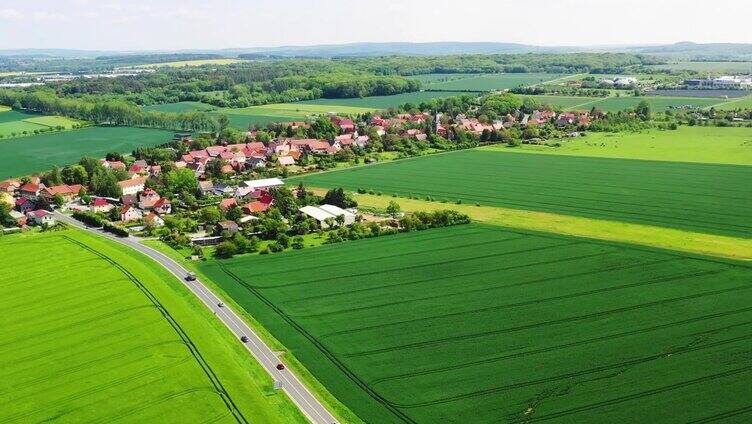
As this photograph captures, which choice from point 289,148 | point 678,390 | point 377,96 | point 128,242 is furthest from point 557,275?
point 377,96

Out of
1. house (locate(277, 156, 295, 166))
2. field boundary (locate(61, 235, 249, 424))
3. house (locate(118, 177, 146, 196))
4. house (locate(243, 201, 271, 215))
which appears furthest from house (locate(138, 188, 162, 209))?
house (locate(277, 156, 295, 166))

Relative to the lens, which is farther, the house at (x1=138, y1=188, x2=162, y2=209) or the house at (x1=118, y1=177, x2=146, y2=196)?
the house at (x1=118, y1=177, x2=146, y2=196)

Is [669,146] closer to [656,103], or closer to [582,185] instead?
[582,185]

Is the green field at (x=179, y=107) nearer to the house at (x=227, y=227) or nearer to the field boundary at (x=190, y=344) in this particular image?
the house at (x=227, y=227)

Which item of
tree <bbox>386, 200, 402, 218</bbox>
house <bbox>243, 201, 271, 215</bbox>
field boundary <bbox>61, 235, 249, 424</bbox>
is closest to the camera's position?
field boundary <bbox>61, 235, 249, 424</bbox>

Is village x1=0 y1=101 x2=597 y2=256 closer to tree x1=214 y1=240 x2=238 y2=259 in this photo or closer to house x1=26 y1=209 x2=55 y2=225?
house x1=26 y1=209 x2=55 y2=225

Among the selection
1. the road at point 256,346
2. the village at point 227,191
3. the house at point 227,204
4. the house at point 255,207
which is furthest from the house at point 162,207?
the road at point 256,346

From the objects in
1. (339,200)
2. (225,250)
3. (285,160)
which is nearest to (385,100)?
(285,160)
